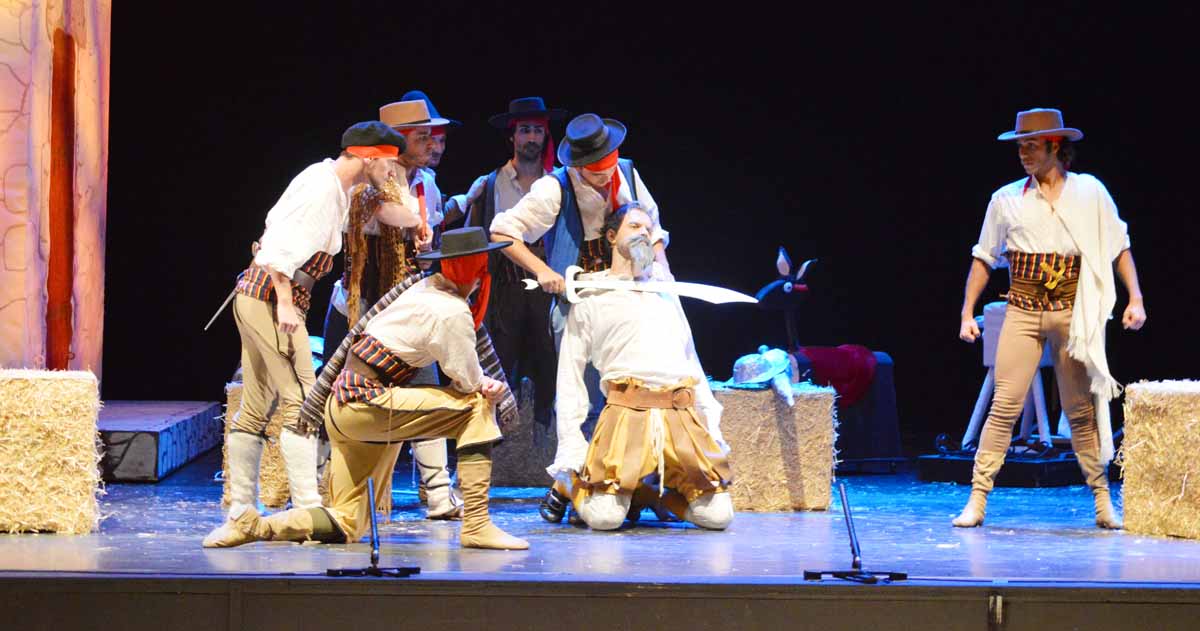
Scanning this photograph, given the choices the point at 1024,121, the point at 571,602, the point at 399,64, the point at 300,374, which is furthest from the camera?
the point at 399,64

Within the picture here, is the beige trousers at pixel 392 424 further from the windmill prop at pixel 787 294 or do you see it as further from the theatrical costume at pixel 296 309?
the windmill prop at pixel 787 294

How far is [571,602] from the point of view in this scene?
10.9 ft

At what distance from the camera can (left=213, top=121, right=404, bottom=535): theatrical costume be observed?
4418mm

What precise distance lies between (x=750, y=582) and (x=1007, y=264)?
7.22ft

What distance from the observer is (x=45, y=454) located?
14.4 feet

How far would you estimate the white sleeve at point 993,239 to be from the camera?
4.96 m

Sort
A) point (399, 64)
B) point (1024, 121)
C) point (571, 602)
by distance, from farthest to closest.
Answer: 1. point (399, 64)
2. point (1024, 121)
3. point (571, 602)

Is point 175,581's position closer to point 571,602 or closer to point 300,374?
point 571,602

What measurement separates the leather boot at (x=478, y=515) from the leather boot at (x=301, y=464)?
59 cm

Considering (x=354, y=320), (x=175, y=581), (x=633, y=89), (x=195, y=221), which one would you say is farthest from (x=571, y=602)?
(x=195, y=221)

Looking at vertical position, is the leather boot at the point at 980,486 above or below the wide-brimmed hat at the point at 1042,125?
below

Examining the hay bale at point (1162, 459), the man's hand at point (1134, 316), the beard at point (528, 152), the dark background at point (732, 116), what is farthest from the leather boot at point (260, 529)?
the dark background at point (732, 116)

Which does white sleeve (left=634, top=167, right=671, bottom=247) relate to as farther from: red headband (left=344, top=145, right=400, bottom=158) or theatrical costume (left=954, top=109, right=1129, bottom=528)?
theatrical costume (left=954, top=109, right=1129, bottom=528)

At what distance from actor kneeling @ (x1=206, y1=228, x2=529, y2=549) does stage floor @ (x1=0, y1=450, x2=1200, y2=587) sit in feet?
0.27
